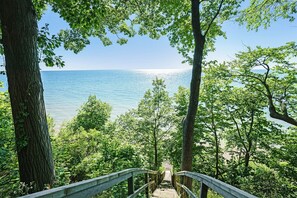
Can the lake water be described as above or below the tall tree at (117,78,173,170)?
below

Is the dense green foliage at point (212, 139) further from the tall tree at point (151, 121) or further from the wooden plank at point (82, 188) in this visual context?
the wooden plank at point (82, 188)

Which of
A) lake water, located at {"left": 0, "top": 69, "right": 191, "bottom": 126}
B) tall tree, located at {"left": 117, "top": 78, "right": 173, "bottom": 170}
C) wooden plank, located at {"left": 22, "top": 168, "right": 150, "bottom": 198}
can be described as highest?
wooden plank, located at {"left": 22, "top": 168, "right": 150, "bottom": 198}

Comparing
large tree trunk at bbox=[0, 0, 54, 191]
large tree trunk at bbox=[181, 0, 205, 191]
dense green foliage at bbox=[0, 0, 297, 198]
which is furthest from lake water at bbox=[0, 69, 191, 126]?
large tree trunk at bbox=[181, 0, 205, 191]

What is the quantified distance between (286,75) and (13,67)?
10.4 metres

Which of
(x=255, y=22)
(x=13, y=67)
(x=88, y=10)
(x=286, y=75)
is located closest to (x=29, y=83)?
(x=13, y=67)

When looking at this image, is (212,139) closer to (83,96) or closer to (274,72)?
(274,72)

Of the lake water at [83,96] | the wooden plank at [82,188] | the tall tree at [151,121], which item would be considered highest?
the wooden plank at [82,188]

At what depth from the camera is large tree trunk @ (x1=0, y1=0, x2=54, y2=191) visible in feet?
7.91

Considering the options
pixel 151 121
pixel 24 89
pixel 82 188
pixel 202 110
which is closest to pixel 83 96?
pixel 151 121

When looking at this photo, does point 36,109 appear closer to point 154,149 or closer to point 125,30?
point 125,30

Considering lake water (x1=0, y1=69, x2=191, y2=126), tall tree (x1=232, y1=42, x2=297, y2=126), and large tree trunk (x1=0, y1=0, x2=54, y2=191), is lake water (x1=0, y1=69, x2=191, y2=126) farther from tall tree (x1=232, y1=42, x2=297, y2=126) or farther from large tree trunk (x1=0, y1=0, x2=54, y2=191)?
tall tree (x1=232, y1=42, x2=297, y2=126)

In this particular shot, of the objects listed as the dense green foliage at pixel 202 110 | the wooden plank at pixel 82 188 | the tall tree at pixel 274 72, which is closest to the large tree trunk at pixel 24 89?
the dense green foliage at pixel 202 110

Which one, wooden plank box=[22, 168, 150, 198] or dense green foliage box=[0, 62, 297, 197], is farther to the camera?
dense green foliage box=[0, 62, 297, 197]

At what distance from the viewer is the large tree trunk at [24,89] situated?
2412 millimetres
